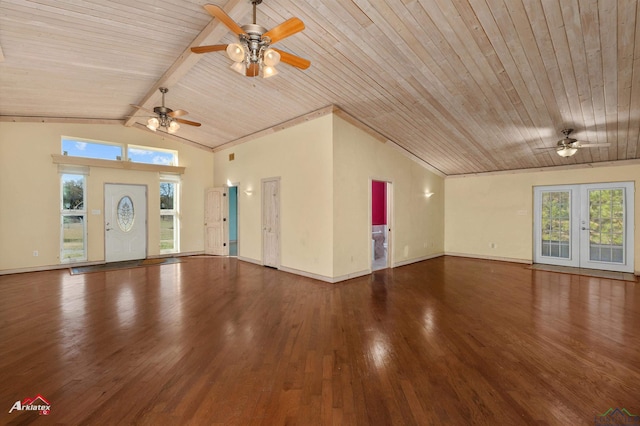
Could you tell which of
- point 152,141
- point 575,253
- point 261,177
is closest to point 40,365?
point 261,177

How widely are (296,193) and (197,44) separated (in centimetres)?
298

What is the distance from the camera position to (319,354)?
2.57m

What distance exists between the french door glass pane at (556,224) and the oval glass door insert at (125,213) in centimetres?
1052

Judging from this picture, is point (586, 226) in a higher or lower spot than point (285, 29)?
lower

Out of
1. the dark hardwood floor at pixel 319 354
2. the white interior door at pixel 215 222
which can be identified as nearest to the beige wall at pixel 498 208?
the dark hardwood floor at pixel 319 354

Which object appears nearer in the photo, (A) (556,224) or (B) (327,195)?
(B) (327,195)

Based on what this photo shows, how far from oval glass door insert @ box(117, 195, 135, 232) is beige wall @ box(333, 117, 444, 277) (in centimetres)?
566

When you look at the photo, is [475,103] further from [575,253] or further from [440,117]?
[575,253]

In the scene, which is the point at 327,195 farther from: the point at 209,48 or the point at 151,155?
the point at 151,155

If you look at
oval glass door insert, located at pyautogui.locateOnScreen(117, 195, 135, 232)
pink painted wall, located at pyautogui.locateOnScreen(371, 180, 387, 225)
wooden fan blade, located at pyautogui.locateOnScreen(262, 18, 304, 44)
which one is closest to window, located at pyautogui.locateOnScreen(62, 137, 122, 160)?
oval glass door insert, located at pyautogui.locateOnScreen(117, 195, 135, 232)

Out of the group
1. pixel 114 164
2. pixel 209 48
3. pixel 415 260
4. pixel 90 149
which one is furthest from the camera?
pixel 415 260

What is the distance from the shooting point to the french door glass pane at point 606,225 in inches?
241

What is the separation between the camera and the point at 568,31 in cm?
270

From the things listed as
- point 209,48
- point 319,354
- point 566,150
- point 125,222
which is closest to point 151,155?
point 125,222
